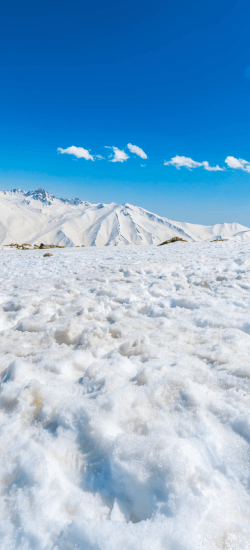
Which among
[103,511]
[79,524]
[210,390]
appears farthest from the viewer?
[210,390]

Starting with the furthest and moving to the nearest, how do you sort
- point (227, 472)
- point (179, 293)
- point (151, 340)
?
point (179, 293) < point (151, 340) < point (227, 472)

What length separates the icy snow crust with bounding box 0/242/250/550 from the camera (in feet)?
5.50

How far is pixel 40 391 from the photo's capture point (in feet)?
9.46

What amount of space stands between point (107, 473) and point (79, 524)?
41 centimetres

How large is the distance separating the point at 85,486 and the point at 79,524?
30 centimetres

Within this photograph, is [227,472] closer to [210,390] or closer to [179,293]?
[210,390]

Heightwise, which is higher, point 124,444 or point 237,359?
point 237,359

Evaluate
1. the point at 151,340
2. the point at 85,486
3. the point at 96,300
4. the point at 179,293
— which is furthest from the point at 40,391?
the point at 179,293

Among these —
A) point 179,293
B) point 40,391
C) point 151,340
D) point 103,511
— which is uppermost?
point 179,293

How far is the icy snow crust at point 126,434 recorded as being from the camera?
1.68 metres

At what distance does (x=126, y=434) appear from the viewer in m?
2.33

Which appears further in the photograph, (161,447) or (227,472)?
(161,447)

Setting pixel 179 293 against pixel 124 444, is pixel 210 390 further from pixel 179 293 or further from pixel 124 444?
pixel 179 293

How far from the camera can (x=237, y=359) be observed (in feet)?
11.1
